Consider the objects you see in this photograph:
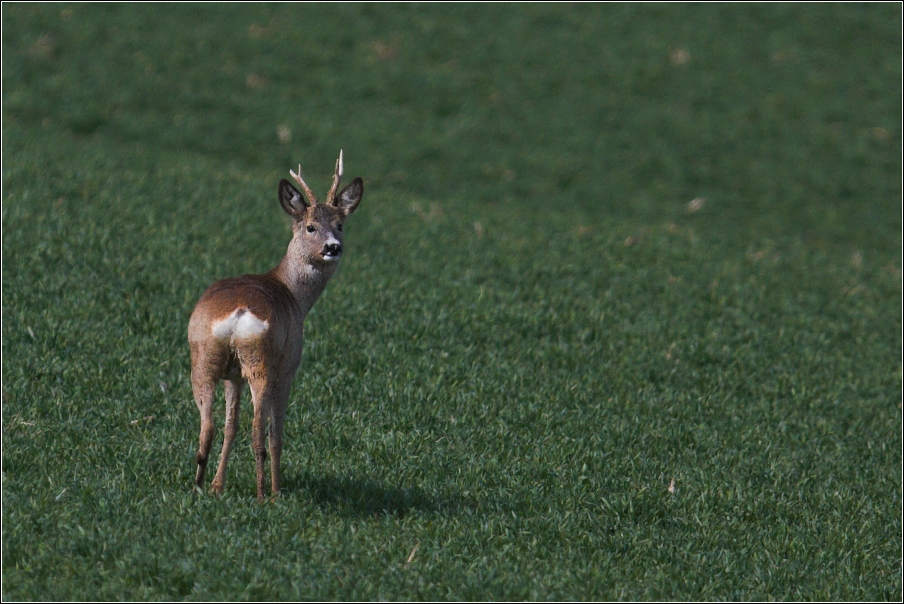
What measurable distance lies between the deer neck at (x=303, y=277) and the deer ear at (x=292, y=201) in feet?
0.86

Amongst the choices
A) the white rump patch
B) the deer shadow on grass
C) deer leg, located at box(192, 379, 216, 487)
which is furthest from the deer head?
the deer shadow on grass

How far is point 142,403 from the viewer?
8.52m

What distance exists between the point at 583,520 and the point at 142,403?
3.48 meters

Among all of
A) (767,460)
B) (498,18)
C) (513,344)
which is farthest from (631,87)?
(767,460)

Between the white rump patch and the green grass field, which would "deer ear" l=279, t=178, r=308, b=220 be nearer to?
the white rump patch

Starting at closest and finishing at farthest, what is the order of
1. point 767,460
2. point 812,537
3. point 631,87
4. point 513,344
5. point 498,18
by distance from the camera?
point 812,537, point 767,460, point 513,344, point 631,87, point 498,18

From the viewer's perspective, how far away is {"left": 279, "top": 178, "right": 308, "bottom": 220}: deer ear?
6.86 meters

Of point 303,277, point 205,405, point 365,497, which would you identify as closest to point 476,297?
point 365,497

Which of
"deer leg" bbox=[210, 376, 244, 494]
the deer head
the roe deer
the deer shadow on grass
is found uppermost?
the deer head

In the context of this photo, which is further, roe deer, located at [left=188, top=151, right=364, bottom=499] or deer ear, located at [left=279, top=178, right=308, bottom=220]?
deer ear, located at [left=279, top=178, right=308, bottom=220]

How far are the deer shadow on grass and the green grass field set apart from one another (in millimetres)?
28

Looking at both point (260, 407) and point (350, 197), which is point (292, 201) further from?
point (260, 407)

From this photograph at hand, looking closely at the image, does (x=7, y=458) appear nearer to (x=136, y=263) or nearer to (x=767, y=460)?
(x=136, y=263)

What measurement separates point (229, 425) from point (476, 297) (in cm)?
530
